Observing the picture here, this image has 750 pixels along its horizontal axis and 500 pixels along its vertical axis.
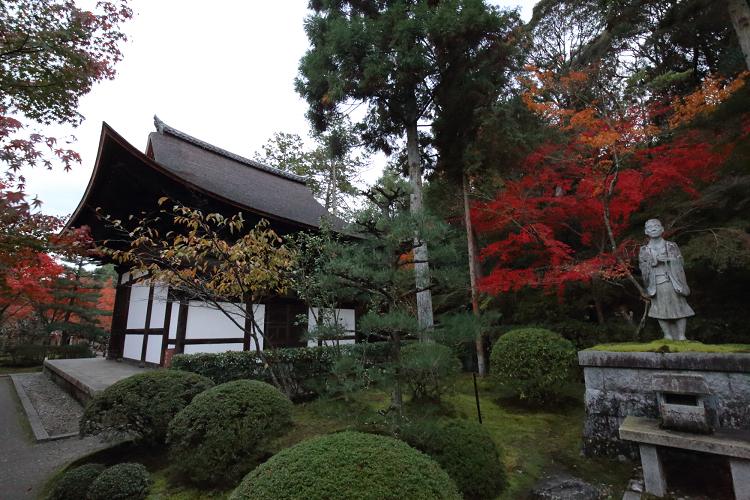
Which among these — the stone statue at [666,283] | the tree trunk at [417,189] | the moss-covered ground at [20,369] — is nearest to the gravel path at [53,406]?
the moss-covered ground at [20,369]

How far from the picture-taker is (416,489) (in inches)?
69.9

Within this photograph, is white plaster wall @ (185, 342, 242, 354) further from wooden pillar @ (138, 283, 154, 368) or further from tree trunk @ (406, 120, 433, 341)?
tree trunk @ (406, 120, 433, 341)

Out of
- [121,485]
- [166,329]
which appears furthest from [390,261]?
[166,329]

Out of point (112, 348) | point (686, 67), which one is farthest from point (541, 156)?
point (112, 348)

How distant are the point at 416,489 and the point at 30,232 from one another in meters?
4.75

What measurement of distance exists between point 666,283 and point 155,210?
895cm

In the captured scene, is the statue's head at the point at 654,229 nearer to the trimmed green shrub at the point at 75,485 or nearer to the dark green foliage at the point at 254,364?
the dark green foliage at the point at 254,364

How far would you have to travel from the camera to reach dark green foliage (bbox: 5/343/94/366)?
1409 cm

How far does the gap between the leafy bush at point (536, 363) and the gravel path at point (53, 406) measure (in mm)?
6674

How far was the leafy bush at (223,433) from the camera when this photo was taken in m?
3.11

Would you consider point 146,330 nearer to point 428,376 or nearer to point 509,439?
point 428,376

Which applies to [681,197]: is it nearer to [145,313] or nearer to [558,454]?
[558,454]

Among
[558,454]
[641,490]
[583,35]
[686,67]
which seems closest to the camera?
[641,490]

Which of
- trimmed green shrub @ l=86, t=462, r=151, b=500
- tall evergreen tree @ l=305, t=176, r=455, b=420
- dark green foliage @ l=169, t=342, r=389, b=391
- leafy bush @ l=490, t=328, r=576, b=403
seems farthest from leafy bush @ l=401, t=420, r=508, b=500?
leafy bush @ l=490, t=328, r=576, b=403
